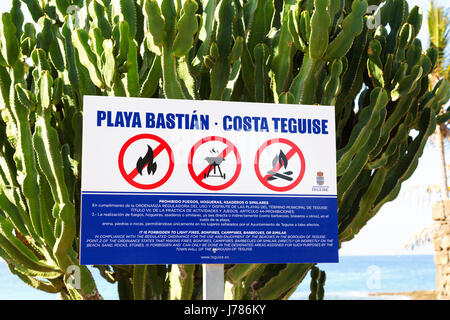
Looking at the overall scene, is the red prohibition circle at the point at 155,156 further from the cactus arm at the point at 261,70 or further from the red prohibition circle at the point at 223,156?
the cactus arm at the point at 261,70

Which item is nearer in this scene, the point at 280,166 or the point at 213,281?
the point at 213,281

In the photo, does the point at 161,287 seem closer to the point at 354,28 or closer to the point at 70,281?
the point at 70,281

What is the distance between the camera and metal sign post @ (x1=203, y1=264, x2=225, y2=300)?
390 centimetres

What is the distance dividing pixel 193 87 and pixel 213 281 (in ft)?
5.59

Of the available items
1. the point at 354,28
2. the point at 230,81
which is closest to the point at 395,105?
the point at 354,28

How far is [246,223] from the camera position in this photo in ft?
12.7

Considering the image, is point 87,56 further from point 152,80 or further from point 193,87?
point 193,87

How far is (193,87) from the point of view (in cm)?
489

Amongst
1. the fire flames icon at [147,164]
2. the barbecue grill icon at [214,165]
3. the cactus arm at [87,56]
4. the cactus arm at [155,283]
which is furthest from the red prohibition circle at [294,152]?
the cactus arm at [155,283]

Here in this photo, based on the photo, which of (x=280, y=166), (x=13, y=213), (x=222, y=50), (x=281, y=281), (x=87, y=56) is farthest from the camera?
(x=281, y=281)

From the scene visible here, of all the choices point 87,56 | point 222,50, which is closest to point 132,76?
point 87,56

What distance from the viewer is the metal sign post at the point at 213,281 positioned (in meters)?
3.90

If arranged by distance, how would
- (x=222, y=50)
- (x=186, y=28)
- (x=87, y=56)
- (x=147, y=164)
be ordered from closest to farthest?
(x=147, y=164), (x=186, y=28), (x=87, y=56), (x=222, y=50)

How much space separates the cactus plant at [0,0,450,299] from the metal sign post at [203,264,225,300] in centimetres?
103
